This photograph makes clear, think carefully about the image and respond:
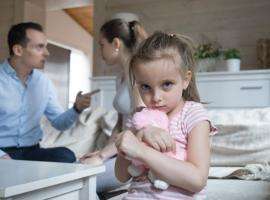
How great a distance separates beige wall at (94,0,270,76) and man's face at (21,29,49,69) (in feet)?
4.69

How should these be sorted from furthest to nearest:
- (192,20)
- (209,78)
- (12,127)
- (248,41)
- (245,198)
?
(192,20)
(248,41)
(209,78)
(12,127)
(245,198)

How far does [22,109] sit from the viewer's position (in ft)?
5.85

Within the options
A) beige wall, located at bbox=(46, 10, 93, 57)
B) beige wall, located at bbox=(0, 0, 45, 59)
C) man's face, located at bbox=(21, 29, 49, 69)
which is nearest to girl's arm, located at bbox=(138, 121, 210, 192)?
man's face, located at bbox=(21, 29, 49, 69)

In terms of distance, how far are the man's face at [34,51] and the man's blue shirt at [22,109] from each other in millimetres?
48

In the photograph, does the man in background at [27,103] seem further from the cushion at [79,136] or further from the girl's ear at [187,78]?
the girl's ear at [187,78]

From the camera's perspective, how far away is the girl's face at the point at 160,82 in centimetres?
69

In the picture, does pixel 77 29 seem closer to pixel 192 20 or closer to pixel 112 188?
pixel 192 20

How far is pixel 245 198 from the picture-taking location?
113 centimetres

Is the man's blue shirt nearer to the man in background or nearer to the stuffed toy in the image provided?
the man in background

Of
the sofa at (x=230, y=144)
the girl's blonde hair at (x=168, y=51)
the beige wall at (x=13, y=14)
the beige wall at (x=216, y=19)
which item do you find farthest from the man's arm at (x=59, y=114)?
→ the beige wall at (x=13, y=14)

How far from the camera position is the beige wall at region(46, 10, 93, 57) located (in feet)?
18.8

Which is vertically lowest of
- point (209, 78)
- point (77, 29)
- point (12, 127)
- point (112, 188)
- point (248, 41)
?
point (112, 188)

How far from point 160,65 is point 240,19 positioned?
2.49 m

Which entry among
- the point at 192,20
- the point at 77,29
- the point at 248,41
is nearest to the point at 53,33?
the point at 77,29
